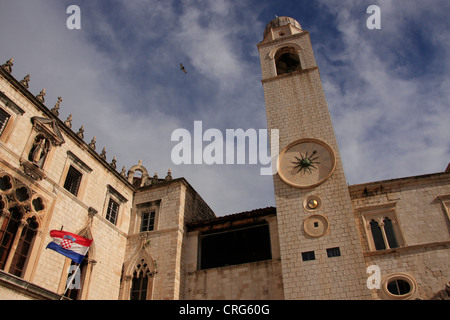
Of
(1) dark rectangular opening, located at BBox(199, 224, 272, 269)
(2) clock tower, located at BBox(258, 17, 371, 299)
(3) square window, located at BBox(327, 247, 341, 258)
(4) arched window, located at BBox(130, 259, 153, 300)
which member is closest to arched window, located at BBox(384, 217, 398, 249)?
(2) clock tower, located at BBox(258, 17, 371, 299)

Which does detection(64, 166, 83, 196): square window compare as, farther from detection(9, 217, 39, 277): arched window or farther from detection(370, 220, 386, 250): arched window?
detection(370, 220, 386, 250): arched window

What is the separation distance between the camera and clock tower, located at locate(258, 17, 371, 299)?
16.3 metres

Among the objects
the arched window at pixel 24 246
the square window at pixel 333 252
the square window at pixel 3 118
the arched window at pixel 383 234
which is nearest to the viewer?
the arched window at pixel 24 246

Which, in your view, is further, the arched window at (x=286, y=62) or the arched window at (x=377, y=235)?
the arched window at (x=286, y=62)

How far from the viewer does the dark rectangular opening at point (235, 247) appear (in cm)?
1939

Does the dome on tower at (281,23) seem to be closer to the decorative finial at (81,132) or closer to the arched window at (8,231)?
the decorative finial at (81,132)

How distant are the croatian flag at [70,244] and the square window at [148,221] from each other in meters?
5.02

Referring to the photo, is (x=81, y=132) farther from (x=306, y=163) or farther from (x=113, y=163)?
(x=306, y=163)

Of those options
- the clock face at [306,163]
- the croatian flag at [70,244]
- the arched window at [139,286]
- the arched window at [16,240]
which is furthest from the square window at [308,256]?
the arched window at [16,240]

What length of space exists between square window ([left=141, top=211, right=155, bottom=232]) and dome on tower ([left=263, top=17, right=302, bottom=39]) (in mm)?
16268

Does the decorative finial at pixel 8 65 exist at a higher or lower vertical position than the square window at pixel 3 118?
higher

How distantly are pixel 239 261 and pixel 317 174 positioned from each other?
6.00 metres
